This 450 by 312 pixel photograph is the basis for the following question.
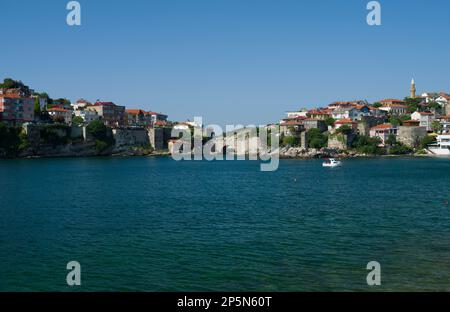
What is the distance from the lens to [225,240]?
1691 centimetres

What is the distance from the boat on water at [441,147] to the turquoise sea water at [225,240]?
55467 mm

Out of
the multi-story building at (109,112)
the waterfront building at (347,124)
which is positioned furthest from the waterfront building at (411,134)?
the multi-story building at (109,112)

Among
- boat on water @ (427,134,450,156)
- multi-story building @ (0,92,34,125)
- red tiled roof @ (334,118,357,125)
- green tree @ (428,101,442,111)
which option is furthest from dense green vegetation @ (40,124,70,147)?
green tree @ (428,101,442,111)

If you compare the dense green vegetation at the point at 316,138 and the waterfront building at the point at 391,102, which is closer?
the dense green vegetation at the point at 316,138

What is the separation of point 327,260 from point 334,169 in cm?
4235

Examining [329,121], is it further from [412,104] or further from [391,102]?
[412,104]

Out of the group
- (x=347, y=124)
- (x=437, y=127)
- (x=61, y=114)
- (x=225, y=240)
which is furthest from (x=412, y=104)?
(x=225, y=240)

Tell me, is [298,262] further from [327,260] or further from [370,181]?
[370,181]

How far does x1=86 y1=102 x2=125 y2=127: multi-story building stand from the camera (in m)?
94.3

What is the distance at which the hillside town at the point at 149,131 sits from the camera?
74.4 m

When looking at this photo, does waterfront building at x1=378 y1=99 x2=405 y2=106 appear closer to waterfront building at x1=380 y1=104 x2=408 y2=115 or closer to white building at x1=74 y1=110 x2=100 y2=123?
waterfront building at x1=380 y1=104 x2=408 y2=115

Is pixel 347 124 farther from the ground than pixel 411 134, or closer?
farther from the ground

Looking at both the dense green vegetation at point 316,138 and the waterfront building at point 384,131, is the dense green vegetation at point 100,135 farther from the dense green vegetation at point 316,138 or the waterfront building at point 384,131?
the waterfront building at point 384,131

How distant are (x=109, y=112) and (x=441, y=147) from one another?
5963 centimetres
